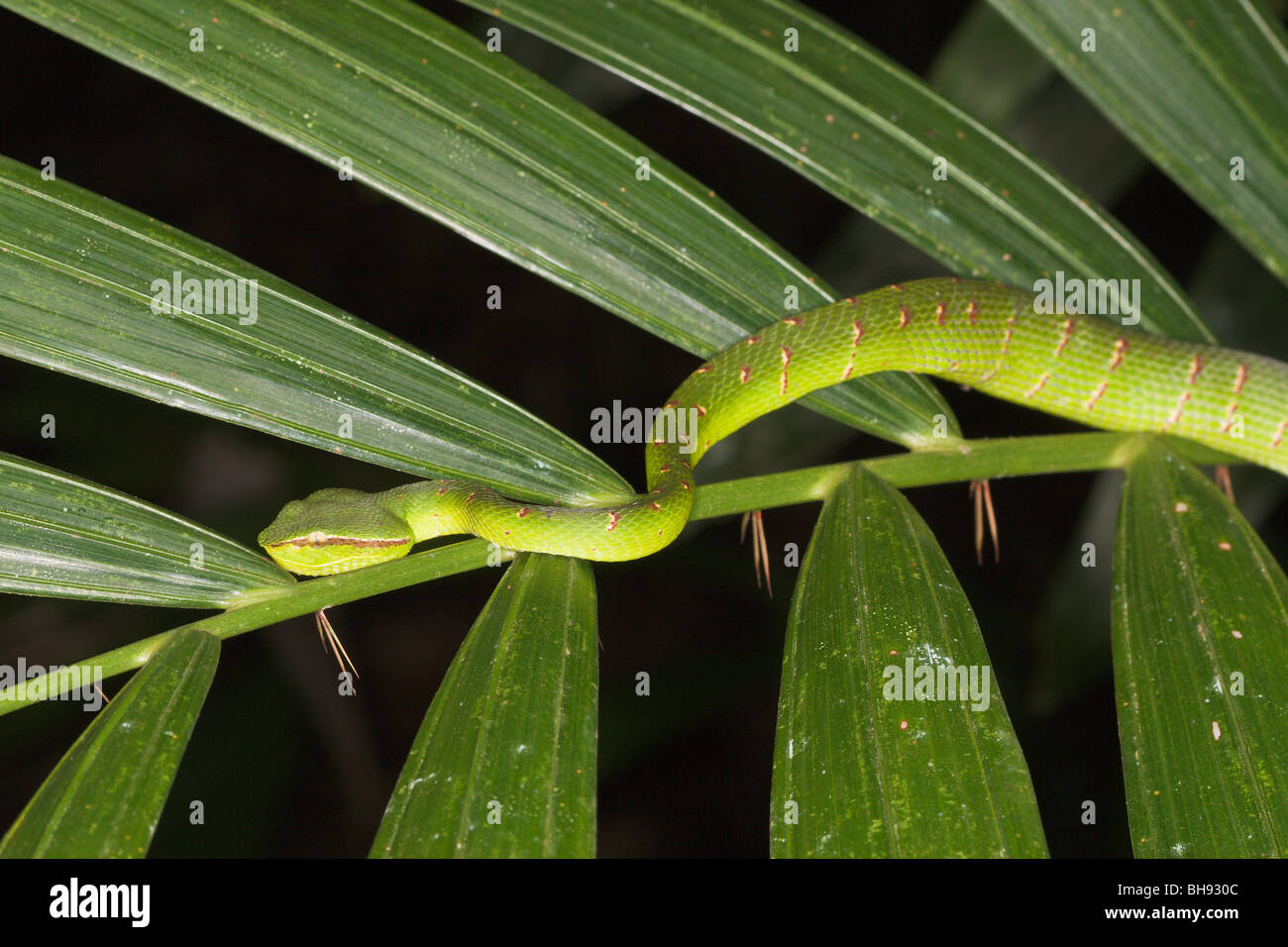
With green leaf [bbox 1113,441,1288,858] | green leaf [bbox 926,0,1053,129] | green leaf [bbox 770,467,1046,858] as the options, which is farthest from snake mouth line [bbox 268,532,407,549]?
green leaf [bbox 926,0,1053,129]

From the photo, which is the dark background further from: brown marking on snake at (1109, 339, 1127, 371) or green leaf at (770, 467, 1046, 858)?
green leaf at (770, 467, 1046, 858)

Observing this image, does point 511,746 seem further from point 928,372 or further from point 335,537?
point 928,372

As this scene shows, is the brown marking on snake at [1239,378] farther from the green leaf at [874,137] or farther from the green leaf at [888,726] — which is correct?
the green leaf at [888,726]

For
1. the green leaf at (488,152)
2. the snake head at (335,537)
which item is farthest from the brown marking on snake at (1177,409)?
the snake head at (335,537)

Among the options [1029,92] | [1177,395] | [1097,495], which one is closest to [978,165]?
[1177,395]

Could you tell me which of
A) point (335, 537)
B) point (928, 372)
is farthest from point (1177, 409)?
point (335, 537)
